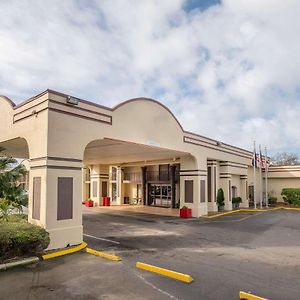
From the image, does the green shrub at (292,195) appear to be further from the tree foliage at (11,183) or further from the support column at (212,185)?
the tree foliage at (11,183)

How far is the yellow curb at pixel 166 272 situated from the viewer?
8786 mm

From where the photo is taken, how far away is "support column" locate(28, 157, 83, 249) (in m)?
12.6

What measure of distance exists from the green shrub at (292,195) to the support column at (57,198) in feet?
93.2

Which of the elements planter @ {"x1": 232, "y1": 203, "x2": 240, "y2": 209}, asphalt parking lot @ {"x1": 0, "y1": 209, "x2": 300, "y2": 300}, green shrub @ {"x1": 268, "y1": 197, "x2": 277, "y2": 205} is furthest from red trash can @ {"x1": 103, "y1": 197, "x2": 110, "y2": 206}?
green shrub @ {"x1": 268, "y1": 197, "x2": 277, "y2": 205}

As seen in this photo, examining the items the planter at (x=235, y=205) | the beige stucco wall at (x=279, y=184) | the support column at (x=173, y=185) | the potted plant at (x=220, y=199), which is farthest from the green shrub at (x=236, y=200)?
the beige stucco wall at (x=279, y=184)

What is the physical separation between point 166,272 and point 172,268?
624 millimetres

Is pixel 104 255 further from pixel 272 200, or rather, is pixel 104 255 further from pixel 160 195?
pixel 272 200

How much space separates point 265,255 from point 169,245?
13.4 feet

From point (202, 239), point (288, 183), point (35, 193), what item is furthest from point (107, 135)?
point (288, 183)

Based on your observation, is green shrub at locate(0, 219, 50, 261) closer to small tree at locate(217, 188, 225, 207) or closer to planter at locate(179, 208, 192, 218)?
planter at locate(179, 208, 192, 218)

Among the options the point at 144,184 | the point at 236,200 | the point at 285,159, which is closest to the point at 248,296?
the point at 236,200

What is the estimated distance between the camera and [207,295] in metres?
7.69

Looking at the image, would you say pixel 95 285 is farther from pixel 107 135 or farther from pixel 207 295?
pixel 107 135

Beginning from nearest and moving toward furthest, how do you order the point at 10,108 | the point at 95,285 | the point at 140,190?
the point at 95,285
the point at 10,108
the point at 140,190
